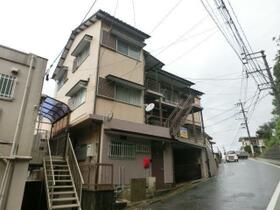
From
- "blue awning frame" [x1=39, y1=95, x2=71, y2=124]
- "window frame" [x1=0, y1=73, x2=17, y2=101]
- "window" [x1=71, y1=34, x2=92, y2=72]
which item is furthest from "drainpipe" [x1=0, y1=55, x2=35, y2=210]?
"window" [x1=71, y1=34, x2=92, y2=72]

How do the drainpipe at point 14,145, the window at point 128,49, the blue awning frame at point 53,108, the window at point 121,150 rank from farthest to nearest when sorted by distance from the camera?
the window at point 128,49, the blue awning frame at point 53,108, the window at point 121,150, the drainpipe at point 14,145

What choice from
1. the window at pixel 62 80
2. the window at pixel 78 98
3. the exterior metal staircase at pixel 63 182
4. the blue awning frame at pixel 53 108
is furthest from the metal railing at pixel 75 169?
the window at pixel 62 80

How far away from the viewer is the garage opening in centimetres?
1798

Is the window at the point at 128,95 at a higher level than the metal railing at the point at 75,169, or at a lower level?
higher

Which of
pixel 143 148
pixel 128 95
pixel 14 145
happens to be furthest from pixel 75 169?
pixel 128 95

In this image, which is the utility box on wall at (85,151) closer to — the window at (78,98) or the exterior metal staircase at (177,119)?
the window at (78,98)

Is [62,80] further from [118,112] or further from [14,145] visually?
[14,145]

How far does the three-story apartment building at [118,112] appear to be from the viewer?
11961 millimetres

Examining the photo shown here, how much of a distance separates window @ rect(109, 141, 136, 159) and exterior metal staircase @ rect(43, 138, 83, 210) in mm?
2037

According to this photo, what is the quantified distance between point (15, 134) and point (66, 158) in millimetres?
4008

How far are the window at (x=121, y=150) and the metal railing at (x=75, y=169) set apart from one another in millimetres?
1879

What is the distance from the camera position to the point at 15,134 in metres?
8.38

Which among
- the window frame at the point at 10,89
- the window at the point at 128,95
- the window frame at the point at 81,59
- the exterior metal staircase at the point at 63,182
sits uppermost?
the window frame at the point at 81,59

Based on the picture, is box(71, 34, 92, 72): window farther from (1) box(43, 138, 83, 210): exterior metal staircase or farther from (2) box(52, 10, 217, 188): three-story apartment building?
(1) box(43, 138, 83, 210): exterior metal staircase
